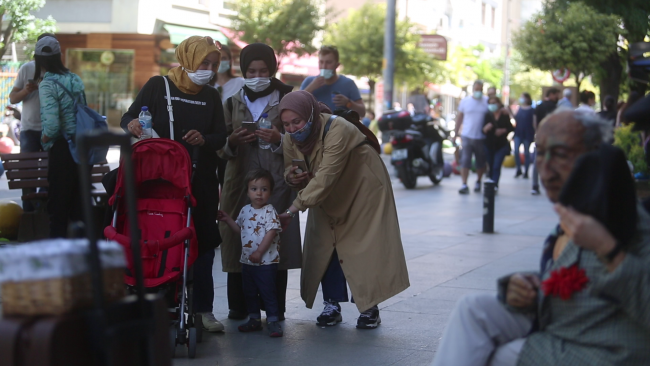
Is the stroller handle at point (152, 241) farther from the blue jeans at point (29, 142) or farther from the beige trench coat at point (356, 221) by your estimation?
the blue jeans at point (29, 142)

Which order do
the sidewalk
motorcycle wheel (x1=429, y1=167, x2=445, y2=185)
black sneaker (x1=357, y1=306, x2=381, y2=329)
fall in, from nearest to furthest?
the sidewalk < black sneaker (x1=357, y1=306, x2=381, y2=329) < motorcycle wheel (x1=429, y1=167, x2=445, y2=185)

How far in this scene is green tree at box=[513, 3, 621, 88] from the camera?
741 inches

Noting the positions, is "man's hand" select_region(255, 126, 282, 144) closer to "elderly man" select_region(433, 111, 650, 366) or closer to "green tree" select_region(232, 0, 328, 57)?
"elderly man" select_region(433, 111, 650, 366)

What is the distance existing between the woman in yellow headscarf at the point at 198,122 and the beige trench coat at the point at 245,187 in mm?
302

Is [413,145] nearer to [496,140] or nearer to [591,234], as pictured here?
[496,140]

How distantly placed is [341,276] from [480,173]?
1019 cm

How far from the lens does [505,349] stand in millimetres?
2846

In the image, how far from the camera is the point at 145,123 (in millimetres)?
5031

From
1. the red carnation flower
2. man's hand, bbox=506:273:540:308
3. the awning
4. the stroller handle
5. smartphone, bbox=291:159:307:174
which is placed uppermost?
the awning

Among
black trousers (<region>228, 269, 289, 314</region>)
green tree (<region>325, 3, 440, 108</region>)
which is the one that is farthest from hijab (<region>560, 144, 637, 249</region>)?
green tree (<region>325, 3, 440, 108</region>)

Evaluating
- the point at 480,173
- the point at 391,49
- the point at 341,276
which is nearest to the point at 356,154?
the point at 341,276

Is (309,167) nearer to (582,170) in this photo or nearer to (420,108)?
(582,170)

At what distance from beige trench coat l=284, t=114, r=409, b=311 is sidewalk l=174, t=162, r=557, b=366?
0.35 m

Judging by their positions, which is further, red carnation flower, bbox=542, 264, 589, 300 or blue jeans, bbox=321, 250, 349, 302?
blue jeans, bbox=321, 250, 349, 302
